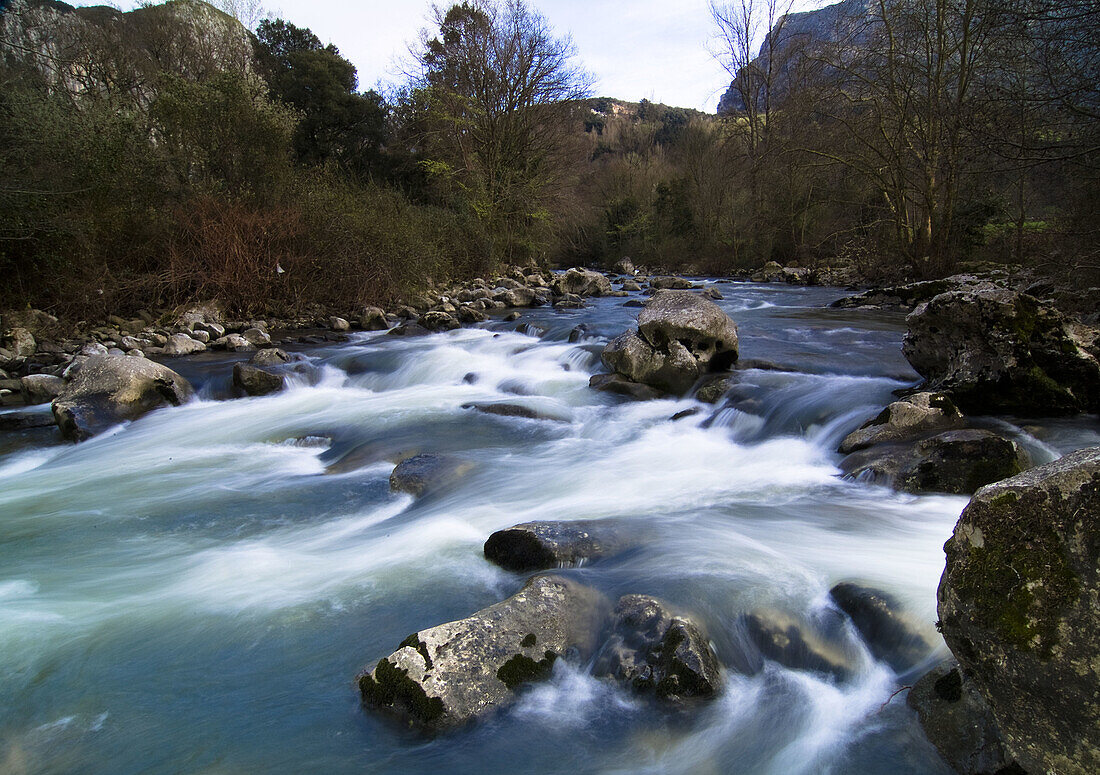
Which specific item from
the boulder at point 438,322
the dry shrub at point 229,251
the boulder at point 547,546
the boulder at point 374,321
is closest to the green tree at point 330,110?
the dry shrub at point 229,251

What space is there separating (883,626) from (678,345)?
5.59 m

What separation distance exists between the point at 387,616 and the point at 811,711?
2.23 m

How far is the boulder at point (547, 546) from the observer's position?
3.96 metres

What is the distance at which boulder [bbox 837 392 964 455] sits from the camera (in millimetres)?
5699

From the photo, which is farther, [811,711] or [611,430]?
[611,430]

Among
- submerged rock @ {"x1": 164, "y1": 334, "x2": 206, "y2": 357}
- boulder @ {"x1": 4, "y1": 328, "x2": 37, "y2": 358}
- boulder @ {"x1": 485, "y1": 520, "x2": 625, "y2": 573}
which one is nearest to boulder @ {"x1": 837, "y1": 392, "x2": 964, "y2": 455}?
boulder @ {"x1": 485, "y1": 520, "x2": 625, "y2": 573}

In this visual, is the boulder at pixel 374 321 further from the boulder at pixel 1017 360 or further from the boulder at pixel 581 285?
the boulder at pixel 1017 360

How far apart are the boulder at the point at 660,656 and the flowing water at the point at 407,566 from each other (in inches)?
3.3

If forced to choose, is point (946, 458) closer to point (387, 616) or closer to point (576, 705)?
point (576, 705)

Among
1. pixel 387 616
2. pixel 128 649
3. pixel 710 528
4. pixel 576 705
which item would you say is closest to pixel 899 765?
pixel 576 705

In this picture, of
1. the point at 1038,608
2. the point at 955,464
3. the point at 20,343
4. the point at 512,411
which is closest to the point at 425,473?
the point at 512,411

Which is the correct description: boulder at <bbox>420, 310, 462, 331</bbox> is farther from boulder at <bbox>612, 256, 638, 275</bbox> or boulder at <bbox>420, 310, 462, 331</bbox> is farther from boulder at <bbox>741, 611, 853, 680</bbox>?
boulder at <bbox>612, 256, 638, 275</bbox>

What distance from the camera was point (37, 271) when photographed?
467 inches

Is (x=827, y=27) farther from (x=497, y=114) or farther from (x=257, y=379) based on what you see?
(x=257, y=379)
